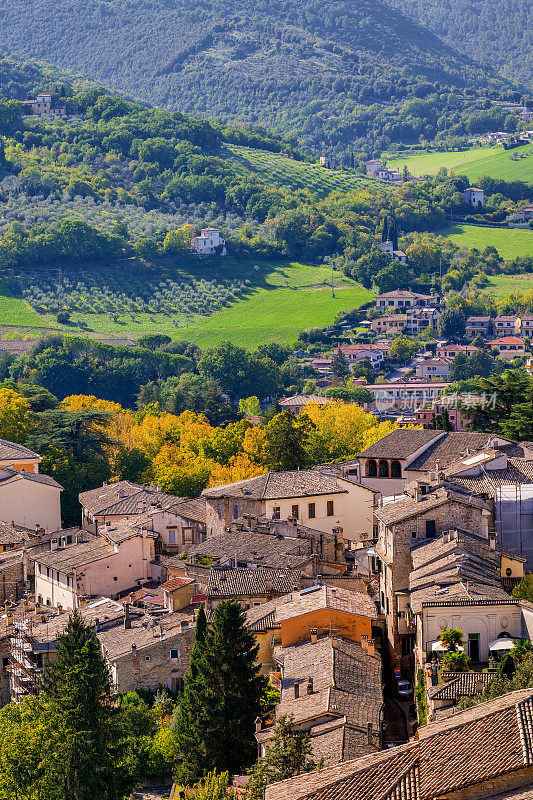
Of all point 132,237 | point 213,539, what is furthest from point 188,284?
point 213,539

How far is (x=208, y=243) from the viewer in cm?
19125

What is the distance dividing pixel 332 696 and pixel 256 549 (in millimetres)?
15073

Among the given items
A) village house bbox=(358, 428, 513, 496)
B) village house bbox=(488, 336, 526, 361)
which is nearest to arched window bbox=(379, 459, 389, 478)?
village house bbox=(358, 428, 513, 496)

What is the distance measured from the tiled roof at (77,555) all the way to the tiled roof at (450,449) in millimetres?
11726

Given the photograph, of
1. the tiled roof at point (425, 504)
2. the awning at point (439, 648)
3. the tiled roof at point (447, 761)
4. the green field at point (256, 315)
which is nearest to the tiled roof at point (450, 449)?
the tiled roof at point (425, 504)

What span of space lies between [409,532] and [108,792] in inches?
506

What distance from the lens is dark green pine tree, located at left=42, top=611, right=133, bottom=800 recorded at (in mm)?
37094

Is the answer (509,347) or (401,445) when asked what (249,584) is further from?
(509,347)

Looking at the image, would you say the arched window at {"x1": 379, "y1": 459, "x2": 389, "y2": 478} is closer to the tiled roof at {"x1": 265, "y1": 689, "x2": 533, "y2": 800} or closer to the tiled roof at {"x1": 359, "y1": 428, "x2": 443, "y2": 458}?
the tiled roof at {"x1": 359, "y1": 428, "x2": 443, "y2": 458}

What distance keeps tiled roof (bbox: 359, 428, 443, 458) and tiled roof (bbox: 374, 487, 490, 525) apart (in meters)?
11.0

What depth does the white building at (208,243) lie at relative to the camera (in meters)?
190

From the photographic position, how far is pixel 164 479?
77.0 m

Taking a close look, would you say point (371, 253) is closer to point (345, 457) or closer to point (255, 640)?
point (345, 457)

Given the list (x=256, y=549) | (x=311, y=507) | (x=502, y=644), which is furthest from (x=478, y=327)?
(x=502, y=644)
